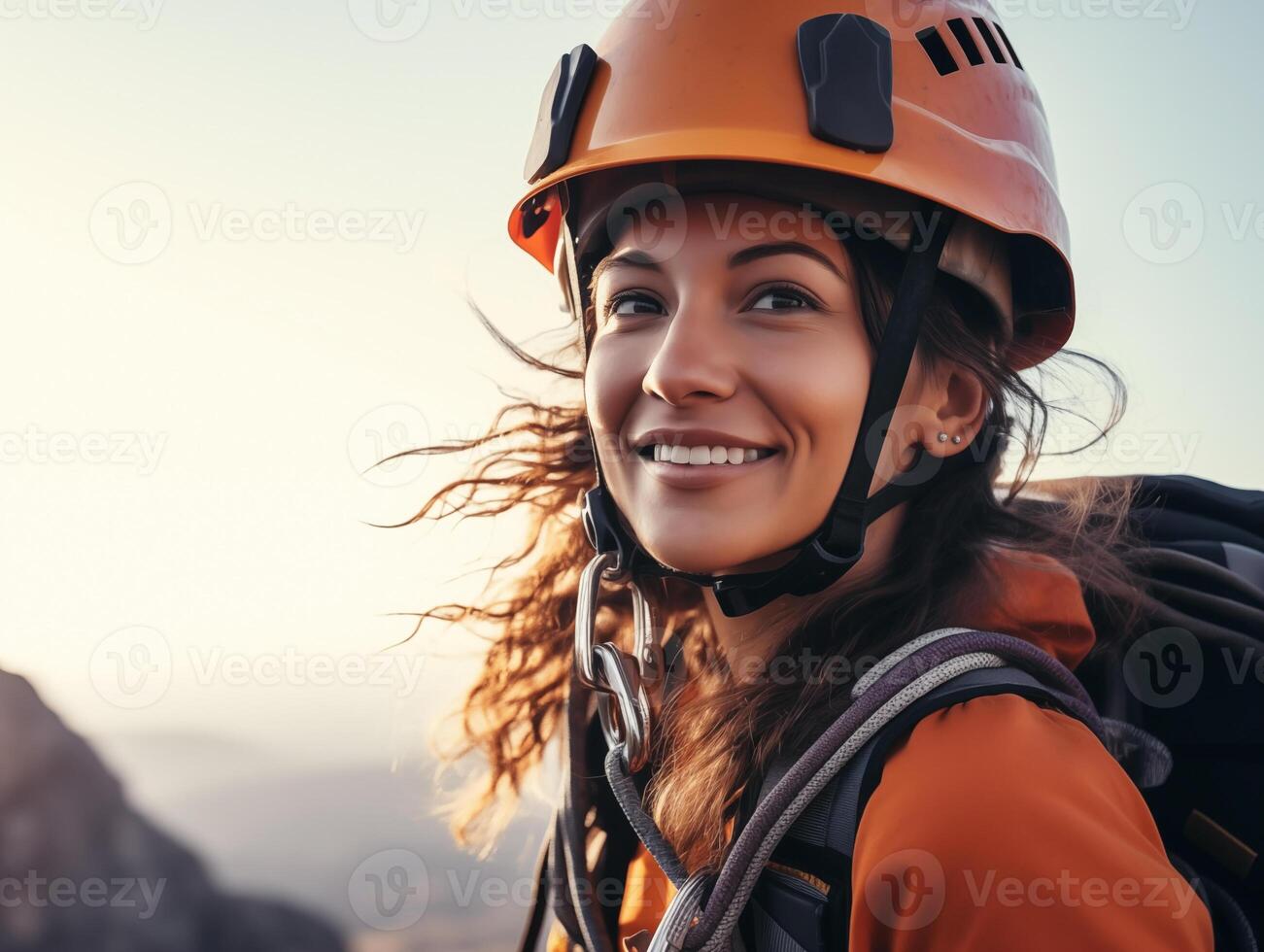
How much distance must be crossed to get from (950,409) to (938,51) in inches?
33.3

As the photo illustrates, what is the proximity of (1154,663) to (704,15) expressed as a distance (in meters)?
1.76

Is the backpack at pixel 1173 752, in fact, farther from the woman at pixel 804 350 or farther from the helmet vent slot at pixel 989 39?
the helmet vent slot at pixel 989 39

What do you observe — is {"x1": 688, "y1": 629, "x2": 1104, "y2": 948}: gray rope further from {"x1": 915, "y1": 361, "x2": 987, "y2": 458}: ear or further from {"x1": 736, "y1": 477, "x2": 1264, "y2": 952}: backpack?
{"x1": 915, "y1": 361, "x2": 987, "y2": 458}: ear

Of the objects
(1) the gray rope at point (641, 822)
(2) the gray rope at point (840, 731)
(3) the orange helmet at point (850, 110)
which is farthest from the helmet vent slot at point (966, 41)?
(1) the gray rope at point (641, 822)

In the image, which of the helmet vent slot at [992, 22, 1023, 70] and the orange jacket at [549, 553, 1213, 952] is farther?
the helmet vent slot at [992, 22, 1023, 70]

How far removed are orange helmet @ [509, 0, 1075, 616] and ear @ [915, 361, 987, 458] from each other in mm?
65

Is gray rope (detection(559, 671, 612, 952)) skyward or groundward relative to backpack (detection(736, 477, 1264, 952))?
groundward

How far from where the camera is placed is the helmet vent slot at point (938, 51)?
232 centimetres

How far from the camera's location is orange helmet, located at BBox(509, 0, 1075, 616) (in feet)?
7.01

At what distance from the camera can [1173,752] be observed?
6.79 feet

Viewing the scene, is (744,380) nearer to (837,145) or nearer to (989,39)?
(837,145)

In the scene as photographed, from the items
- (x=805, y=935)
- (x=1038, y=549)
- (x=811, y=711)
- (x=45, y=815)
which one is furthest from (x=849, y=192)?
(x=45, y=815)

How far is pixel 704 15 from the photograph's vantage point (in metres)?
2.28

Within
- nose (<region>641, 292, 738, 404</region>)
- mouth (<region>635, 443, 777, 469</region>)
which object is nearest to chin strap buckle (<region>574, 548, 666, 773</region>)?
mouth (<region>635, 443, 777, 469</region>)
